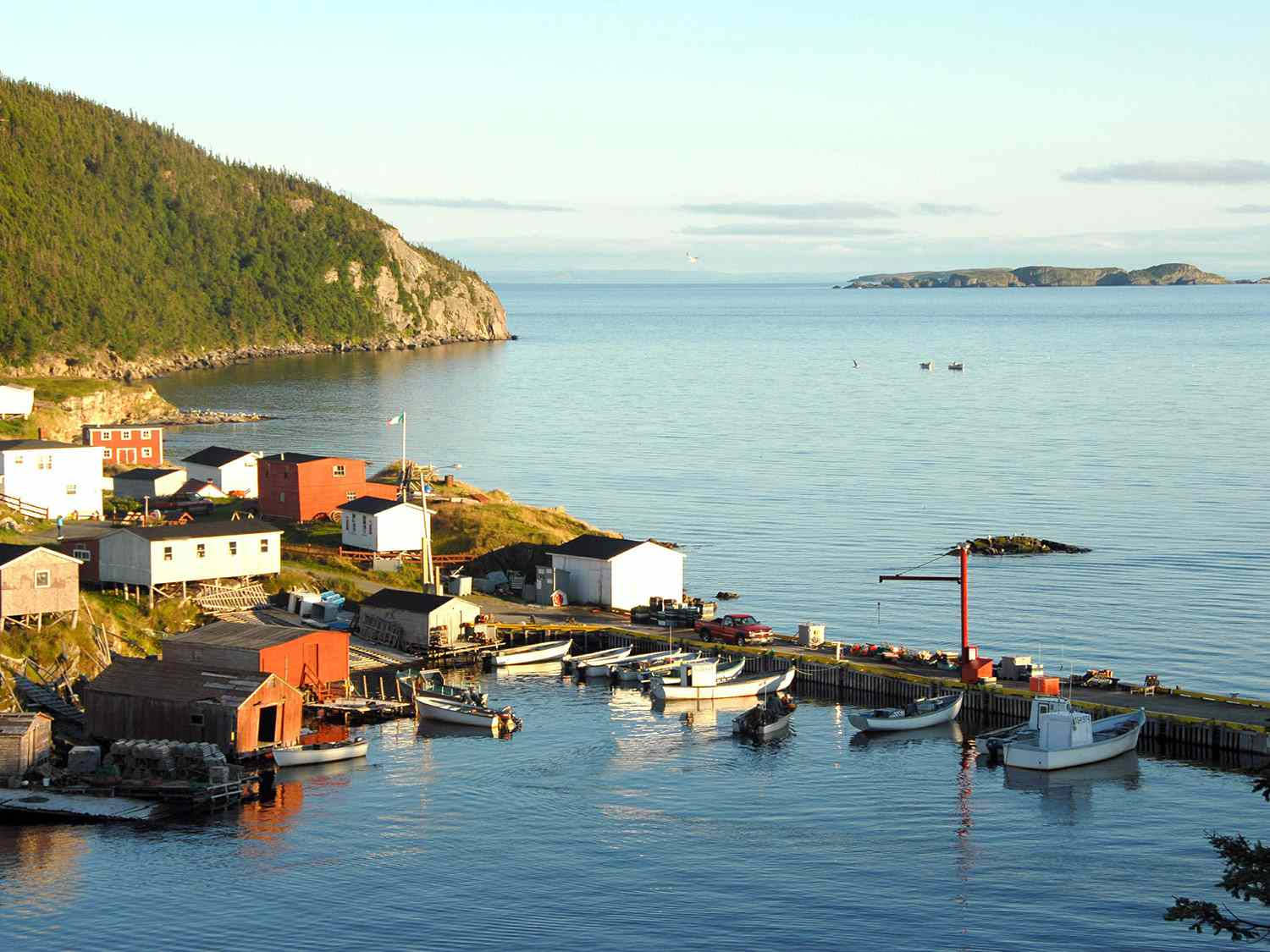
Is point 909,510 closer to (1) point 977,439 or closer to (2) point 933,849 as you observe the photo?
(1) point 977,439

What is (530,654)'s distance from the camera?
227 ft

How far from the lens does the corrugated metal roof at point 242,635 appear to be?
59.4 m

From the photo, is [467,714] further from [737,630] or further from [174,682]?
[737,630]

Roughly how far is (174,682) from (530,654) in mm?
18338

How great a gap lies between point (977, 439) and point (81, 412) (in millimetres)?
Result: 85514

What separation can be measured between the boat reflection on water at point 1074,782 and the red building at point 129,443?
241 ft

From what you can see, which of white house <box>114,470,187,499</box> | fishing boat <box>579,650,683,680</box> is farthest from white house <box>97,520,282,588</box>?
white house <box>114,470,187,499</box>

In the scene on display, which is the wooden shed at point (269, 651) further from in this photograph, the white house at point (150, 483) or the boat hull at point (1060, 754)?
the white house at point (150, 483)

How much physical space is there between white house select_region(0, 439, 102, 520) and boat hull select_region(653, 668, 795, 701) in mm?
38392

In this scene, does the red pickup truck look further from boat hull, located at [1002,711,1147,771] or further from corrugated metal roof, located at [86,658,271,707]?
corrugated metal roof, located at [86,658,271,707]

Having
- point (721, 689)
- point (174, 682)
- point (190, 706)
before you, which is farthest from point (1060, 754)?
point (174, 682)

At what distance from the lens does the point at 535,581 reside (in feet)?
260

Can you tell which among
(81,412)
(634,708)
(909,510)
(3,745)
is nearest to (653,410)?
(81,412)

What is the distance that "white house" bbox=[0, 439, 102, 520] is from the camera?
276ft
